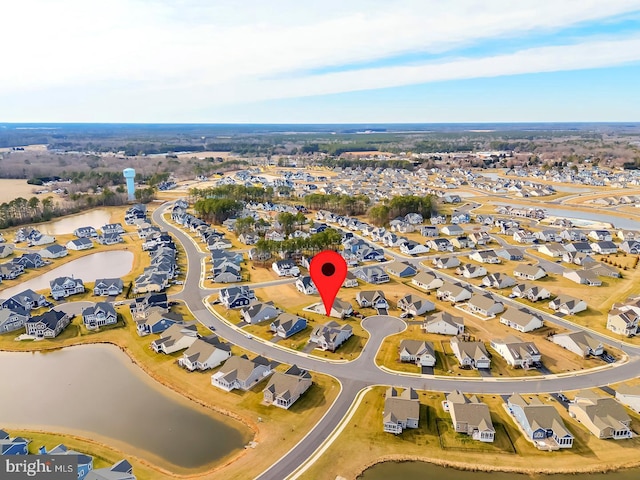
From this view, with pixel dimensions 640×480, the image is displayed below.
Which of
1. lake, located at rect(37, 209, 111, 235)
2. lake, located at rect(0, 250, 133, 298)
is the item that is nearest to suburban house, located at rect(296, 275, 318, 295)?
lake, located at rect(0, 250, 133, 298)

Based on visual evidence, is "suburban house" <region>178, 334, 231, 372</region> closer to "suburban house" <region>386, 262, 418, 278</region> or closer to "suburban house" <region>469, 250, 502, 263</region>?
"suburban house" <region>386, 262, 418, 278</region>

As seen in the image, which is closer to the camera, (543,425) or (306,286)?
(543,425)

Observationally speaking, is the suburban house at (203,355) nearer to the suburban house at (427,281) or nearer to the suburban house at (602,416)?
the suburban house at (427,281)

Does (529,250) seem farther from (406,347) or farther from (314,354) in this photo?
(314,354)

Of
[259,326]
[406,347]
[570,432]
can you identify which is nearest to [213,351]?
[259,326]

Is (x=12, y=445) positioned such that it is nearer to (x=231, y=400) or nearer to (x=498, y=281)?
(x=231, y=400)

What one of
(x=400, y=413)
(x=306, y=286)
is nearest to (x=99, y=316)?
(x=306, y=286)
